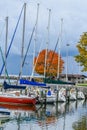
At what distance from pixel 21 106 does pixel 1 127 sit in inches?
1030

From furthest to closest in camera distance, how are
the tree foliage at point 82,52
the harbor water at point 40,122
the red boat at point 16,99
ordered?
the tree foliage at point 82,52 → the red boat at point 16,99 → the harbor water at point 40,122

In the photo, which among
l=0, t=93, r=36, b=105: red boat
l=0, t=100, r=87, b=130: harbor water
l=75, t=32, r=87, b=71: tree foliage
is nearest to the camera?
l=0, t=100, r=87, b=130: harbor water

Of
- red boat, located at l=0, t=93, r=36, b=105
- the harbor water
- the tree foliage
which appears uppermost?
the tree foliage

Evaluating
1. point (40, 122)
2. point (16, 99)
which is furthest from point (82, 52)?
point (40, 122)

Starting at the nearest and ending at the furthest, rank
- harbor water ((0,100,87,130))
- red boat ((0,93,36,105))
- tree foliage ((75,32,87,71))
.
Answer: harbor water ((0,100,87,130)), red boat ((0,93,36,105)), tree foliage ((75,32,87,71))

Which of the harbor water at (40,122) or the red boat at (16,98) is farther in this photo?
the red boat at (16,98)

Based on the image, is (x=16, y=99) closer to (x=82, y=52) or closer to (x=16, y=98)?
(x=16, y=98)

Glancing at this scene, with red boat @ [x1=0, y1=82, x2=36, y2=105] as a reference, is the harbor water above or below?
below

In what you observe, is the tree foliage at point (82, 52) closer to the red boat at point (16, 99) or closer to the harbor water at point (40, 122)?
the red boat at point (16, 99)

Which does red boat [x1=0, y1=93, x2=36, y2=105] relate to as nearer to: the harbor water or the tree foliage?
the harbor water

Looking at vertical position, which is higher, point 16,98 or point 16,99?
point 16,98

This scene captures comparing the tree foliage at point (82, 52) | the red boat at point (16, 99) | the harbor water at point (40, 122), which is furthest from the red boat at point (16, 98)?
the tree foliage at point (82, 52)

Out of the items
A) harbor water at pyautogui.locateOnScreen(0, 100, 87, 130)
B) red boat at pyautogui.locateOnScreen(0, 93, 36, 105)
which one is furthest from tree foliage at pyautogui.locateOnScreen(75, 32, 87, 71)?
harbor water at pyautogui.locateOnScreen(0, 100, 87, 130)

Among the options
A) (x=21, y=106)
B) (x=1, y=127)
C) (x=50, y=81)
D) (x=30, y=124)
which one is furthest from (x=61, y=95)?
(x=1, y=127)
